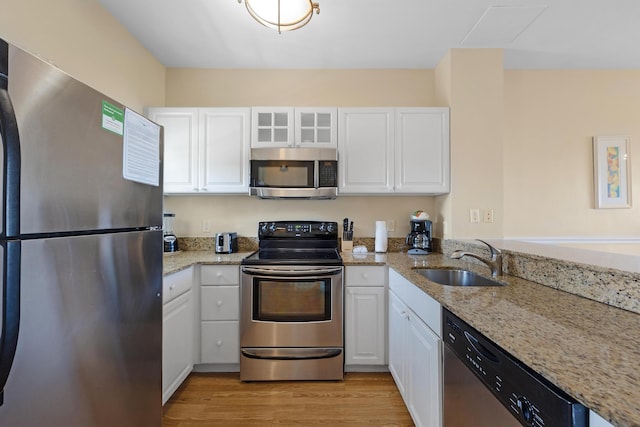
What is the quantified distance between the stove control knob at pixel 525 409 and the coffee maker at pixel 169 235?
2.54 meters

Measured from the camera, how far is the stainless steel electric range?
213 centimetres

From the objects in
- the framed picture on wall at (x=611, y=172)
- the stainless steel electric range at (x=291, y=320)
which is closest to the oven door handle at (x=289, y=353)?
the stainless steel electric range at (x=291, y=320)

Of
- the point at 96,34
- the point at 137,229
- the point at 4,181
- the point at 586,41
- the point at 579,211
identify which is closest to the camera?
the point at 4,181

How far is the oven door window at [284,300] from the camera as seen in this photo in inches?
84.6

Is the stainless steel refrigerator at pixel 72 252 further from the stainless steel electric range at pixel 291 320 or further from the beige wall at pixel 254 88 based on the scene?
the beige wall at pixel 254 88

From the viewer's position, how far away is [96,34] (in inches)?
76.2

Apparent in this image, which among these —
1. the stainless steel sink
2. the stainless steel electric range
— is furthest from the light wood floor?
the stainless steel sink

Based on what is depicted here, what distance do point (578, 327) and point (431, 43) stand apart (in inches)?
89.2

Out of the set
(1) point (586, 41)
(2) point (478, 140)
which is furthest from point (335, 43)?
(1) point (586, 41)

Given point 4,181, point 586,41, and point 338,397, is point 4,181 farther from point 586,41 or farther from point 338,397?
point 586,41

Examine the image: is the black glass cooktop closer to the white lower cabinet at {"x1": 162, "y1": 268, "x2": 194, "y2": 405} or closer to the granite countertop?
the white lower cabinet at {"x1": 162, "y1": 268, "x2": 194, "y2": 405}

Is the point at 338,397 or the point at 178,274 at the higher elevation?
the point at 178,274

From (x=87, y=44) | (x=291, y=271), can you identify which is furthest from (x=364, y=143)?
(x=87, y=44)

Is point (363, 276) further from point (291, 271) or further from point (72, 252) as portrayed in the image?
point (72, 252)
